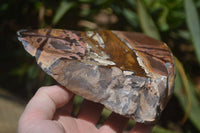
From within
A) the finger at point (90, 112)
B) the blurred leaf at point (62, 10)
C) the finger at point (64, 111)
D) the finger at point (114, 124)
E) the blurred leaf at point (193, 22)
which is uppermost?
the blurred leaf at point (62, 10)

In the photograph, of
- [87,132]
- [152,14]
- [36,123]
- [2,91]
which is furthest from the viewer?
[2,91]

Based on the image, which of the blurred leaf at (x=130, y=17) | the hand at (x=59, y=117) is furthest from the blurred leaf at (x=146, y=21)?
the hand at (x=59, y=117)

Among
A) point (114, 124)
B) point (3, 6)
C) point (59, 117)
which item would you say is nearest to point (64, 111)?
point (59, 117)

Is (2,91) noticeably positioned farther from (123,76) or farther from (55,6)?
(123,76)

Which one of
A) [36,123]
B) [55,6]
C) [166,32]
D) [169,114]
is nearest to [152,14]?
[166,32]

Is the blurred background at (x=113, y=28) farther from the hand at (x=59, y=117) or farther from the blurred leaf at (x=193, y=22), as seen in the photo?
the hand at (x=59, y=117)

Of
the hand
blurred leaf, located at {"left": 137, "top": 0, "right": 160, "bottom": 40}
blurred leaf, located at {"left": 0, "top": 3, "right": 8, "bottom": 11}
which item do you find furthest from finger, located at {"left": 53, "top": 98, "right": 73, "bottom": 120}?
blurred leaf, located at {"left": 0, "top": 3, "right": 8, "bottom": 11}

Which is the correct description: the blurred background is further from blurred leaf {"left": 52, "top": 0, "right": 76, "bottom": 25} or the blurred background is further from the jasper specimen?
the jasper specimen
